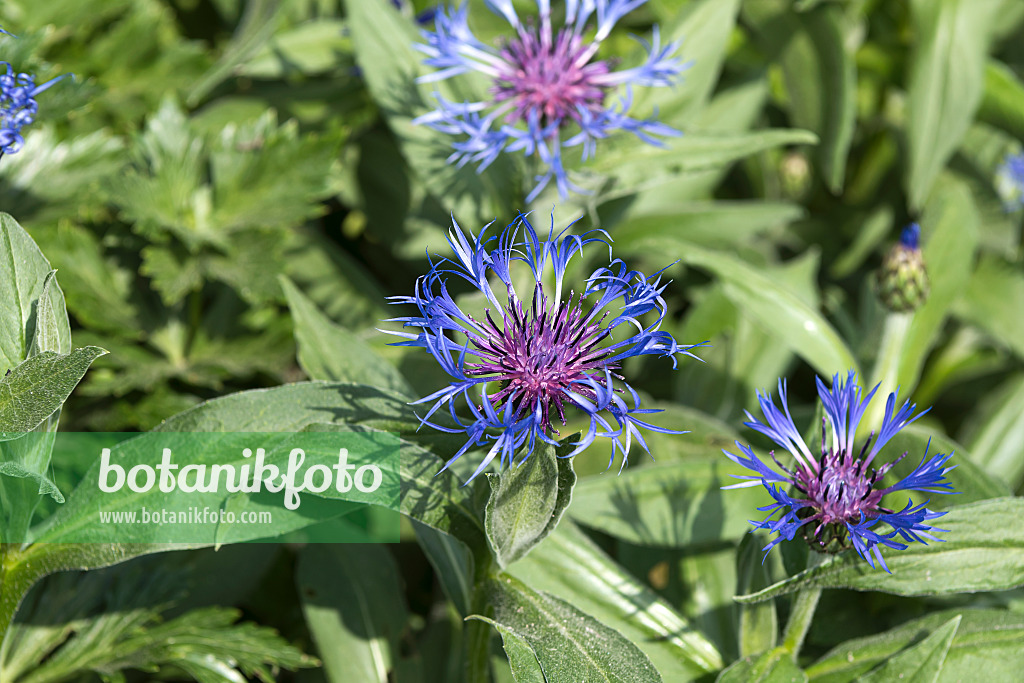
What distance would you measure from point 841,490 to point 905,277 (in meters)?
0.53

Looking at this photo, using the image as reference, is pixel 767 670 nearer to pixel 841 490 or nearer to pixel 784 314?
pixel 841 490

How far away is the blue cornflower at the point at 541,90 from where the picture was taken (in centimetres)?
124

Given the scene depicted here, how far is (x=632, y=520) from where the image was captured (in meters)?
1.19

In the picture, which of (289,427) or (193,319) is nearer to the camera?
(289,427)

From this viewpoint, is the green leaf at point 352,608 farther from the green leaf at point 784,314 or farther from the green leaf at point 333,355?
the green leaf at point 784,314

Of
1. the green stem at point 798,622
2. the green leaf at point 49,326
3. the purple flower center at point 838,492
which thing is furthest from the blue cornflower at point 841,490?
the green leaf at point 49,326

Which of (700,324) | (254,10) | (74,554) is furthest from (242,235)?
(700,324)

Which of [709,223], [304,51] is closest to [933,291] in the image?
[709,223]

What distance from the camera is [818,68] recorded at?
1.80 metres

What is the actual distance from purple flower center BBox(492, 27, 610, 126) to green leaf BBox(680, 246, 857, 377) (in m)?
0.31

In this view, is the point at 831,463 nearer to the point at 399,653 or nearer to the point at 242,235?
the point at 399,653

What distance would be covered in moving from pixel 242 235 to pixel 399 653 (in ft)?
2.36

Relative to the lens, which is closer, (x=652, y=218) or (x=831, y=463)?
(x=831, y=463)

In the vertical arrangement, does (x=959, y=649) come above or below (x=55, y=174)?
below
